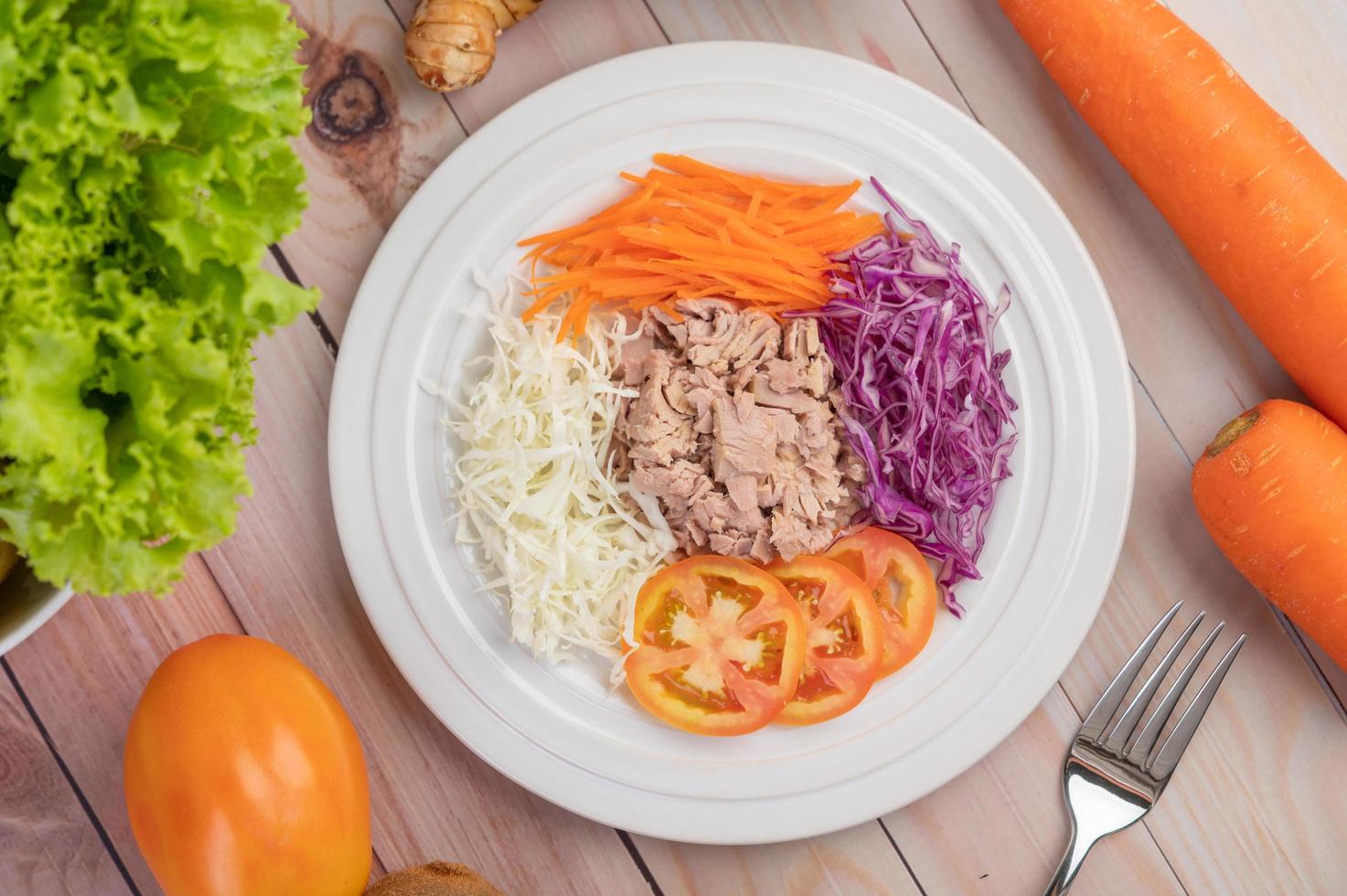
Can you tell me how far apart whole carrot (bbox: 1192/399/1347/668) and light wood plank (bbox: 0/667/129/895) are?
2303 mm

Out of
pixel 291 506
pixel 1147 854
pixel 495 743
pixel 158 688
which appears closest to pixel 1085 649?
pixel 1147 854

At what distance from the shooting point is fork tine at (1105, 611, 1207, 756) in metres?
2.07

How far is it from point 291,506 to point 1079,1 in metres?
1.82

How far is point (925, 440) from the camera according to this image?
1.96 m

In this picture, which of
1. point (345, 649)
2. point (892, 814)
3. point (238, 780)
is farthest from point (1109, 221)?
point (238, 780)

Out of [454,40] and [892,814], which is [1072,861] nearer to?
[892,814]

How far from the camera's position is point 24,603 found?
4.65 ft

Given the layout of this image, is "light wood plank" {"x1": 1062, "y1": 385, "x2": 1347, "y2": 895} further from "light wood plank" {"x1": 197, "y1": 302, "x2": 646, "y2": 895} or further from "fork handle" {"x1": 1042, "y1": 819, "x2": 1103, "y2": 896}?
"light wood plank" {"x1": 197, "y1": 302, "x2": 646, "y2": 895}

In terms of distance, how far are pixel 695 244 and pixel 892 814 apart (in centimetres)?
123

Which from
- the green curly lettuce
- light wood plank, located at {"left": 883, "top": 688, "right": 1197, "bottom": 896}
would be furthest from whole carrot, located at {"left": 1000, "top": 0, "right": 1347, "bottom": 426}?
the green curly lettuce

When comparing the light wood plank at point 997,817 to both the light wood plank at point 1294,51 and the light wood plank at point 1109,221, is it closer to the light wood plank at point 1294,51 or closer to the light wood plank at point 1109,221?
the light wood plank at point 1109,221

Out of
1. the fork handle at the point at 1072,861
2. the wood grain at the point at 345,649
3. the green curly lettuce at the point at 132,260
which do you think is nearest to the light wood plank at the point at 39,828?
the wood grain at the point at 345,649

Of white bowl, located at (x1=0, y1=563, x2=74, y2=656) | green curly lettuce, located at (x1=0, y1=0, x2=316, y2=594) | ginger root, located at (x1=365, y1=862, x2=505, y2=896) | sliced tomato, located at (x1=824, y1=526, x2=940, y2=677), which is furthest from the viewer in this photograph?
sliced tomato, located at (x1=824, y1=526, x2=940, y2=677)

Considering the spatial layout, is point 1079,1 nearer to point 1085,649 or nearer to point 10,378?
point 1085,649
